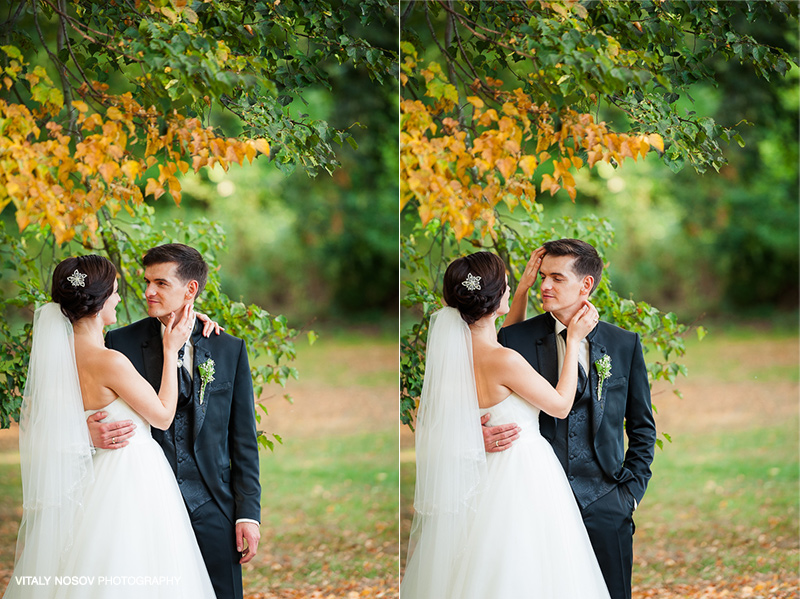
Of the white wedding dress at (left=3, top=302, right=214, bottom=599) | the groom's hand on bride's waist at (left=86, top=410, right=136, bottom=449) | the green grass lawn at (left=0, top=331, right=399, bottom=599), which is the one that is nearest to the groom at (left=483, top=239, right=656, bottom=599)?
the green grass lawn at (left=0, top=331, right=399, bottom=599)

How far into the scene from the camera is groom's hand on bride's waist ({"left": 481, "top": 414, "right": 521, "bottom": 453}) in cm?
319

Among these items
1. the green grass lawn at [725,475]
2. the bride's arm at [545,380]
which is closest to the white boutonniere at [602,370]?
the bride's arm at [545,380]

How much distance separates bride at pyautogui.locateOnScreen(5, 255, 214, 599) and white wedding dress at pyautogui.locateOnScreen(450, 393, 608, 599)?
112cm

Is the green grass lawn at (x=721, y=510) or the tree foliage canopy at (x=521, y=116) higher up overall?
the tree foliage canopy at (x=521, y=116)

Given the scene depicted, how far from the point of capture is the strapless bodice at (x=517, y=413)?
10.5 ft

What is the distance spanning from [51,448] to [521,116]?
96.4 inches

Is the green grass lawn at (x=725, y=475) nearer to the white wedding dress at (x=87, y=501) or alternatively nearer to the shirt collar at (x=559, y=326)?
the shirt collar at (x=559, y=326)

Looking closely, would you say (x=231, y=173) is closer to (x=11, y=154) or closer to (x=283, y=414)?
(x=283, y=414)

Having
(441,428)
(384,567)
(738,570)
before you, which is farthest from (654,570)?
(441,428)

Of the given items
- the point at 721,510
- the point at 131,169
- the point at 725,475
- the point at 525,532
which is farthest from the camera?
the point at 725,475

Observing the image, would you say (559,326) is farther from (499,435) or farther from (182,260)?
(182,260)

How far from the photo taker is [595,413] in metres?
3.23

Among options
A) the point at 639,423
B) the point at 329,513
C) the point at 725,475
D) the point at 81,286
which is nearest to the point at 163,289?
the point at 81,286

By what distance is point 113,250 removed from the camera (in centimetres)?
370
